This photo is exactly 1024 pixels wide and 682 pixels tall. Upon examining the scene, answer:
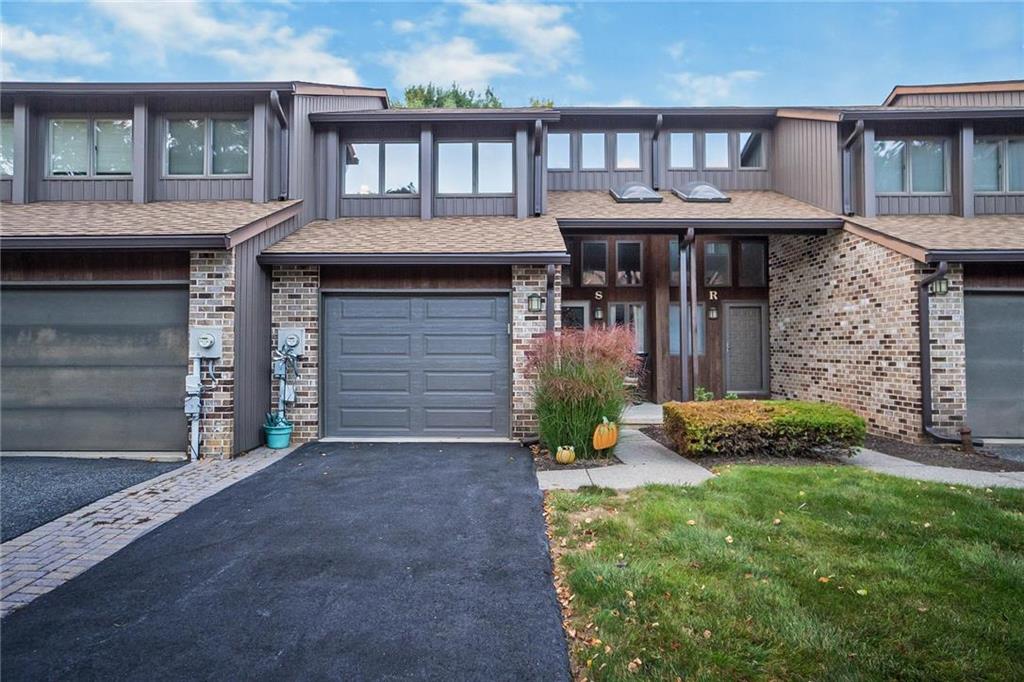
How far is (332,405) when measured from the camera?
7.36 m

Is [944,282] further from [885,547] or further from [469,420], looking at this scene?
[469,420]

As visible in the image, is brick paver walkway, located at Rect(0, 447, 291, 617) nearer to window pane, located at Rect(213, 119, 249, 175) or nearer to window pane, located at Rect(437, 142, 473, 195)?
window pane, located at Rect(213, 119, 249, 175)

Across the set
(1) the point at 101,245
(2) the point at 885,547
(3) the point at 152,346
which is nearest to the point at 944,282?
(2) the point at 885,547

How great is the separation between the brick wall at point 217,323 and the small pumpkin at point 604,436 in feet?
15.4

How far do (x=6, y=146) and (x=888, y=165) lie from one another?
53.1 feet

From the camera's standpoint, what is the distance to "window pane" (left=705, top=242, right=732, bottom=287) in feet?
35.8

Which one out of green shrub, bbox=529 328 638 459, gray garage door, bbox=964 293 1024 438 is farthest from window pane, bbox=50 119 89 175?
gray garage door, bbox=964 293 1024 438

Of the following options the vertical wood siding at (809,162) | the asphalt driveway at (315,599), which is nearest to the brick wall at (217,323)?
the asphalt driveway at (315,599)

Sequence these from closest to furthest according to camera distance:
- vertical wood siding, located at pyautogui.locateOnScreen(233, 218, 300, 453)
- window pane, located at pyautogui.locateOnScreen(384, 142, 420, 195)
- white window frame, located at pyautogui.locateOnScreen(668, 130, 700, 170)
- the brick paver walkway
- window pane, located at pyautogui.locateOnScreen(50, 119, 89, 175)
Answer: the brick paver walkway
vertical wood siding, located at pyautogui.locateOnScreen(233, 218, 300, 453)
window pane, located at pyautogui.locateOnScreen(50, 119, 89, 175)
window pane, located at pyautogui.locateOnScreen(384, 142, 420, 195)
white window frame, located at pyautogui.locateOnScreen(668, 130, 700, 170)

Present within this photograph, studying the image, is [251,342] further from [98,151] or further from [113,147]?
[98,151]

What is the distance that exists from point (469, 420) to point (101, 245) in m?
5.35

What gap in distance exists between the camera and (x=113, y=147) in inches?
336

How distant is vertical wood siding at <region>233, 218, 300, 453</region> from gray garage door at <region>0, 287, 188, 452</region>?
0.76 metres

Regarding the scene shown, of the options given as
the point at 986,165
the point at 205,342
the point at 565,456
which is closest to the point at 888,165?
the point at 986,165
